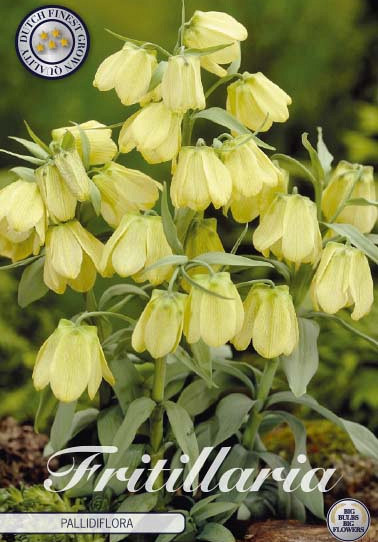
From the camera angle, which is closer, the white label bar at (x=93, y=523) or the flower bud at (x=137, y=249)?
the flower bud at (x=137, y=249)

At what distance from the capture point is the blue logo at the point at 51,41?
1125 millimetres

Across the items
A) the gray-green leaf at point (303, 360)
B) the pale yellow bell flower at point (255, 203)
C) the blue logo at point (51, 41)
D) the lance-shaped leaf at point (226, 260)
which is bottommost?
the gray-green leaf at point (303, 360)

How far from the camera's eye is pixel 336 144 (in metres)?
1.45

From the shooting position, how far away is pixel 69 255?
3.02 feet

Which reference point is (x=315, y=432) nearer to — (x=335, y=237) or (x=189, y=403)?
(x=189, y=403)

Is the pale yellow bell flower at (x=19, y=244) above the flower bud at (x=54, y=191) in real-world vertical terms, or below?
below

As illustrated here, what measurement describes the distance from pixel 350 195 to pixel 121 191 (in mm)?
236

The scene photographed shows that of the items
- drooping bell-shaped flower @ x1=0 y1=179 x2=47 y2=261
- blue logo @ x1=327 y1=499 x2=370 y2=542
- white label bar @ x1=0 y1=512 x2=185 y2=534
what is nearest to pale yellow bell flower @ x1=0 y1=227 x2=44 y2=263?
drooping bell-shaped flower @ x1=0 y1=179 x2=47 y2=261

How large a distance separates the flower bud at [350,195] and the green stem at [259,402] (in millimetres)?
168

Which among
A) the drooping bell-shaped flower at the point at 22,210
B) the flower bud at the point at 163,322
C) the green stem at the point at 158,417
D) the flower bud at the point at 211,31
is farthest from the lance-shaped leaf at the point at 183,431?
the flower bud at the point at 211,31

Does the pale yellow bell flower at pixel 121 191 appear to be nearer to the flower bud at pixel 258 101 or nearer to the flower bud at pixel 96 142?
the flower bud at pixel 96 142

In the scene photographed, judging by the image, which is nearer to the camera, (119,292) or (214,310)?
(214,310)

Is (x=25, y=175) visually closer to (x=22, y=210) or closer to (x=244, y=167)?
(x=22, y=210)

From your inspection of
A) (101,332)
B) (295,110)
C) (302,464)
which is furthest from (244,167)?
(295,110)
